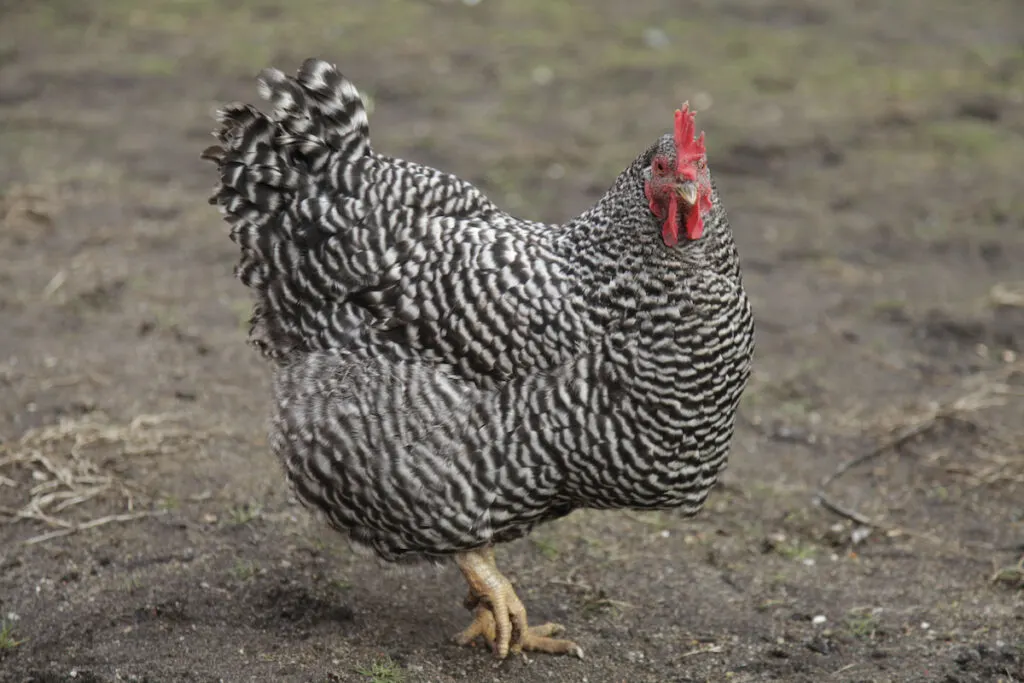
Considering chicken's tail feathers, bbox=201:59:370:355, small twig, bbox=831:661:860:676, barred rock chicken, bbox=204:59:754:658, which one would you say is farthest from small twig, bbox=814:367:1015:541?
chicken's tail feathers, bbox=201:59:370:355

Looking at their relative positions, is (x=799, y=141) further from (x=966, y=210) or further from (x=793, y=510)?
(x=793, y=510)

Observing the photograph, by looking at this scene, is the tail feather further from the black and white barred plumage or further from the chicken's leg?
the chicken's leg

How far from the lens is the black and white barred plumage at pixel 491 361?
3826 mm

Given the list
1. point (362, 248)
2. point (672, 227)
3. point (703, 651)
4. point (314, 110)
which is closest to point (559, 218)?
point (314, 110)

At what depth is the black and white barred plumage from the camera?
3826 millimetres

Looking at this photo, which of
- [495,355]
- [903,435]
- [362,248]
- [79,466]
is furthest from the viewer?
[903,435]

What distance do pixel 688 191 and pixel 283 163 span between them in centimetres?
158

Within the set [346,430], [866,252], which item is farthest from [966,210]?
[346,430]

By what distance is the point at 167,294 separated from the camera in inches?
263

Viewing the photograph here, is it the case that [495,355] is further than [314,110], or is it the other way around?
[314,110]

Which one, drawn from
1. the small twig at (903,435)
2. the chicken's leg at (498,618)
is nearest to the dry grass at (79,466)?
the chicken's leg at (498,618)

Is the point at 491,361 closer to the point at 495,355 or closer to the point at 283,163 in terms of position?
the point at 495,355

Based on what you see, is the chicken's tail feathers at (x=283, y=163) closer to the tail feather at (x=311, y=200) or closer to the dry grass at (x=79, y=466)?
the tail feather at (x=311, y=200)

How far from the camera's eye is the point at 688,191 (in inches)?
144
